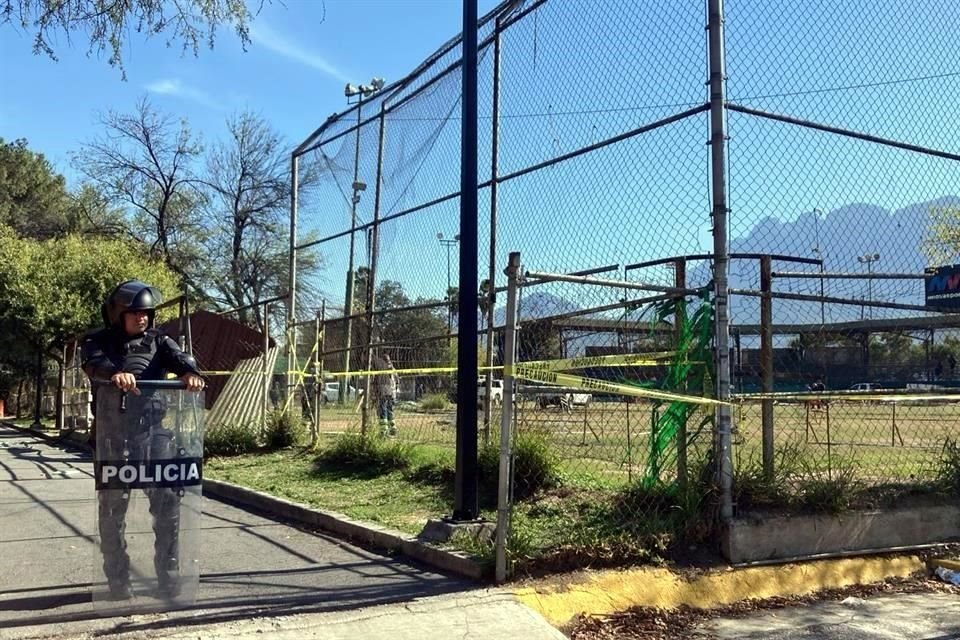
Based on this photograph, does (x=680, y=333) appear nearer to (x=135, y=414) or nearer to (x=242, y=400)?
(x=135, y=414)

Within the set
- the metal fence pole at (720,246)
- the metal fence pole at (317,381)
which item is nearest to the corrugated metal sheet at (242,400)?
the metal fence pole at (317,381)

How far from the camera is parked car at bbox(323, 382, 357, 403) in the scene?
1116 centimetres

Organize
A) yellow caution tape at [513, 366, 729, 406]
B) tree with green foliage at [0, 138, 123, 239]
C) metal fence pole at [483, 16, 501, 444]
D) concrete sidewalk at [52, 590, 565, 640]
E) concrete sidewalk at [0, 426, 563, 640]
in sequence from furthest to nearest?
tree with green foliage at [0, 138, 123, 239] < metal fence pole at [483, 16, 501, 444] < yellow caution tape at [513, 366, 729, 406] < concrete sidewalk at [0, 426, 563, 640] < concrete sidewalk at [52, 590, 565, 640]

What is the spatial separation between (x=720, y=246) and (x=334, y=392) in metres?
8.58

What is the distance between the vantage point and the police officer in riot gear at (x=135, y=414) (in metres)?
4.43

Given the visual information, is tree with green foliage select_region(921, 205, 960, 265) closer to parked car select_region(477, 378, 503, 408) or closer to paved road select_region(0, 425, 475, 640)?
parked car select_region(477, 378, 503, 408)

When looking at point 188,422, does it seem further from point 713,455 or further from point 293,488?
point 293,488

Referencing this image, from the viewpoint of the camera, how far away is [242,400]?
12.6m

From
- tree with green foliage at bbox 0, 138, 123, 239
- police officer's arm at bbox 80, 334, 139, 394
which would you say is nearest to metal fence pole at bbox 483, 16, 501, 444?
police officer's arm at bbox 80, 334, 139, 394

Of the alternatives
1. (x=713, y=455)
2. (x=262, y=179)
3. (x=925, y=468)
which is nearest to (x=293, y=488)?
(x=713, y=455)

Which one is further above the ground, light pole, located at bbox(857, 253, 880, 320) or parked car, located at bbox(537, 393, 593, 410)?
light pole, located at bbox(857, 253, 880, 320)

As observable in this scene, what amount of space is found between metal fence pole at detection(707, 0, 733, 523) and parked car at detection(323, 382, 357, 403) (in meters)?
6.35

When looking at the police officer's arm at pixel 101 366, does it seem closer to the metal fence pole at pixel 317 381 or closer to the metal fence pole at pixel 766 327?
the metal fence pole at pixel 766 327

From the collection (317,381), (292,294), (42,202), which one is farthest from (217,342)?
(42,202)
